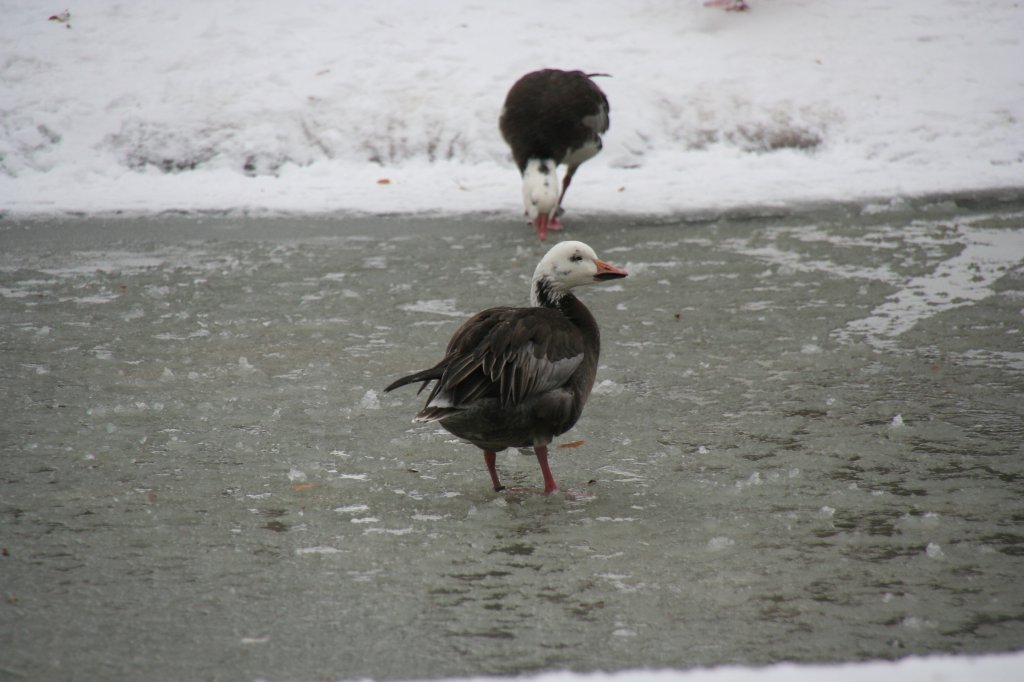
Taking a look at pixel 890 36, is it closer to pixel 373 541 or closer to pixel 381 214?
pixel 381 214

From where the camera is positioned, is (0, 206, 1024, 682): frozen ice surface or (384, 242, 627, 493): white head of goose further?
(384, 242, 627, 493): white head of goose

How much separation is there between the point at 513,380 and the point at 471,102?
891cm

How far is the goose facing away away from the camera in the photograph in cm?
1002

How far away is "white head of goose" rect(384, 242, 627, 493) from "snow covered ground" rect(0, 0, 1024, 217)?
5984 mm

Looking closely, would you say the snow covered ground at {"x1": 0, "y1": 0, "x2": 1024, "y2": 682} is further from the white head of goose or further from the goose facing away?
the white head of goose

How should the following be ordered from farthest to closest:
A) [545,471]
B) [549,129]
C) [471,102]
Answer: [471,102], [549,129], [545,471]

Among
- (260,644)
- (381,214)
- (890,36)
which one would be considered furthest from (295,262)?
(890,36)

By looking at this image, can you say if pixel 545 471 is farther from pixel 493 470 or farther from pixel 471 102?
pixel 471 102

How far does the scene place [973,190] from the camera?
11008 millimetres

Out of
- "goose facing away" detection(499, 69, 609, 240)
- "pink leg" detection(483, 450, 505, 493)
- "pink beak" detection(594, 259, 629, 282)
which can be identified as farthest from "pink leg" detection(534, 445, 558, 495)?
"goose facing away" detection(499, 69, 609, 240)

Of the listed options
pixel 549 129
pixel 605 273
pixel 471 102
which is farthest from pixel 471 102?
pixel 605 273

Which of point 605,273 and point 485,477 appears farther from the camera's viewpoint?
point 605,273

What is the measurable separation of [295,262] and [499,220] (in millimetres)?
2319

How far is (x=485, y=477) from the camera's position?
4988mm
